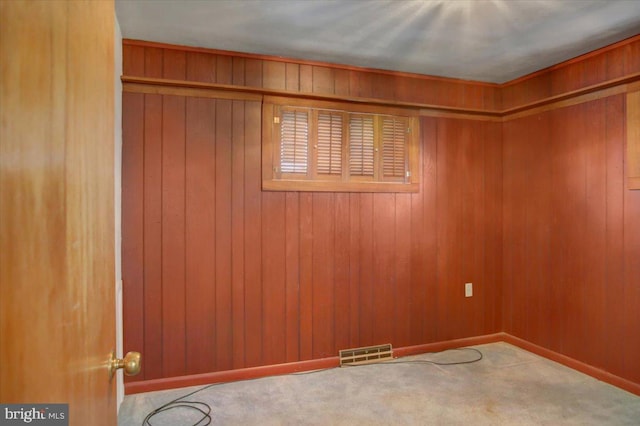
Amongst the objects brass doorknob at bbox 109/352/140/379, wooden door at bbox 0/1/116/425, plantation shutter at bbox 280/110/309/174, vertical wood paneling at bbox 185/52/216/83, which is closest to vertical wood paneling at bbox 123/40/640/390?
vertical wood paneling at bbox 185/52/216/83

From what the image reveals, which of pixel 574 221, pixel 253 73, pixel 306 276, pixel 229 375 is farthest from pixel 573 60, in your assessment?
pixel 229 375

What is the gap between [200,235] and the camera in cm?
280

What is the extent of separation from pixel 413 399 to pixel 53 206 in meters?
2.53

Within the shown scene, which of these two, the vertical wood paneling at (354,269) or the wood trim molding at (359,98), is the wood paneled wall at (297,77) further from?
the vertical wood paneling at (354,269)

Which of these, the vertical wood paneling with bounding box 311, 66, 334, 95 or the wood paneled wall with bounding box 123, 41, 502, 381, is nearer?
the wood paneled wall with bounding box 123, 41, 502, 381

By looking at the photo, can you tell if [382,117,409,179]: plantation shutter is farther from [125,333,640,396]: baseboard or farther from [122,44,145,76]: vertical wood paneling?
[122,44,145,76]: vertical wood paneling

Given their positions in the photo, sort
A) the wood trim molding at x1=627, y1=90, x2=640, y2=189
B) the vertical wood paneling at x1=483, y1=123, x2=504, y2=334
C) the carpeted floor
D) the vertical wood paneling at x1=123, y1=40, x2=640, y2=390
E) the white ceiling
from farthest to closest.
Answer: the vertical wood paneling at x1=483, y1=123, x2=504, y2=334
the vertical wood paneling at x1=123, y1=40, x2=640, y2=390
the wood trim molding at x1=627, y1=90, x2=640, y2=189
the carpeted floor
the white ceiling

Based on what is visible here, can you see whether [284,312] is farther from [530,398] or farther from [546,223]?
[546,223]

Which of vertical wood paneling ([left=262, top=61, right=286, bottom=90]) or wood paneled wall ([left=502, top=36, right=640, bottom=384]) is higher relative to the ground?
vertical wood paneling ([left=262, top=61, right=286, bottom=90])

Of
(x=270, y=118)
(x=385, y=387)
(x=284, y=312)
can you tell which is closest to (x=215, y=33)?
(x=270, y=118)

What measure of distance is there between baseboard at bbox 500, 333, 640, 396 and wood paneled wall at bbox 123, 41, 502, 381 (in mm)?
314

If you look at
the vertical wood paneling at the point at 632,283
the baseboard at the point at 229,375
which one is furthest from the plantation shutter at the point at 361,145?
the vertical wood paneling at the point at 632,283

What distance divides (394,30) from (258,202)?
1.49 metres

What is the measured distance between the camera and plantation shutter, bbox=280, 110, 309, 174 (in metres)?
2.99
